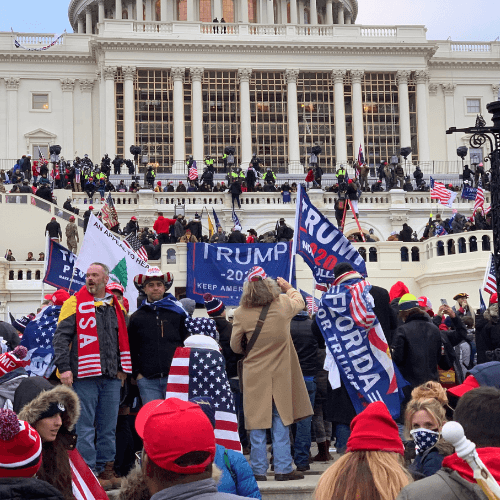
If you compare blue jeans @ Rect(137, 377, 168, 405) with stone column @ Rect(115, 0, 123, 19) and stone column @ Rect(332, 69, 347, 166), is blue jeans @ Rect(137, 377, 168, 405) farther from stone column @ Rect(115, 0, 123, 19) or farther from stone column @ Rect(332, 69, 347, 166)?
stone column @ Rect(115, 0, 123, 19)

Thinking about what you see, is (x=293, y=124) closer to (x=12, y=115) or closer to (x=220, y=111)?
(x=220, y=111)

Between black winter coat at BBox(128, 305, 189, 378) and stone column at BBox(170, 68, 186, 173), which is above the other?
stone column at BBox(170, 68, 186, 173)

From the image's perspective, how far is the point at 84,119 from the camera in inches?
2148

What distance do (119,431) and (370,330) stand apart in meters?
2.07

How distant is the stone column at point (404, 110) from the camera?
172 feet

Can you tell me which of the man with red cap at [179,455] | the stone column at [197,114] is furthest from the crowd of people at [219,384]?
the stone column at [197,114]

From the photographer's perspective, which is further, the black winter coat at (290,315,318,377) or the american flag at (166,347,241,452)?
the black winter coat at (290,315,318,377)

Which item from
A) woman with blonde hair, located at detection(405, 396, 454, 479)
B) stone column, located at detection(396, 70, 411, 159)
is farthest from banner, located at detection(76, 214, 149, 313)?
stone column, located at detection(396, 70, 411, 159)

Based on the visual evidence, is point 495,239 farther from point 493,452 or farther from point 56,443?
point 493,452

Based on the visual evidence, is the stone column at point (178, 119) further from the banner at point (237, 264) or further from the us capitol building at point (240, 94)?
the banner at point (237, 264)

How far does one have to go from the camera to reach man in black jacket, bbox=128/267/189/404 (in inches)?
292

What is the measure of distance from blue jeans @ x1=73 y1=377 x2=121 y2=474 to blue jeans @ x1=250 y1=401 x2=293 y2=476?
1.03m

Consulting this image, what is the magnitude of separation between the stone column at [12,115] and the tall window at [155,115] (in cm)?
709

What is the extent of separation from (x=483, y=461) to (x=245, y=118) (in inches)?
1948
